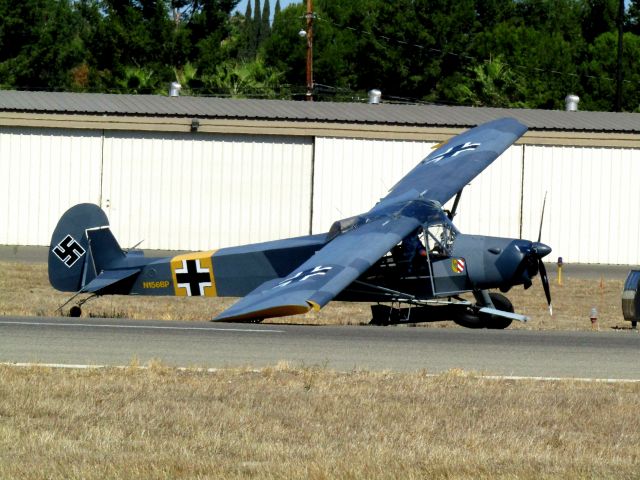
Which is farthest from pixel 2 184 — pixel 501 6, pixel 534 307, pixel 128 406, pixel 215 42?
pixel 501 6

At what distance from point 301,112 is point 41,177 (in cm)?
832

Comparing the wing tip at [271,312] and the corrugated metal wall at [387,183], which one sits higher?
the corrugated metal wall at [387,183]

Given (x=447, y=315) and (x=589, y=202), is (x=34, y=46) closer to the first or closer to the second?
(x=589, y=202)

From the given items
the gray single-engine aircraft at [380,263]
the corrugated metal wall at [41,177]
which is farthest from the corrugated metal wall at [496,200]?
the gray single-engine aircraft at [380,263]

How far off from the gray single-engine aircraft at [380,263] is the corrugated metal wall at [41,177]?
1706 cm

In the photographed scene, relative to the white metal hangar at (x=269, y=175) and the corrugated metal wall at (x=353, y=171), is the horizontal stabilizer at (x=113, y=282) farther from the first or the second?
the corrugated metal wall at (x=353, y=171)

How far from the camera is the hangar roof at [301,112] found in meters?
36.8

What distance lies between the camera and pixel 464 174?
20250mm

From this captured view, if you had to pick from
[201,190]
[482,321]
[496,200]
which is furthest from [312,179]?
[482,321]

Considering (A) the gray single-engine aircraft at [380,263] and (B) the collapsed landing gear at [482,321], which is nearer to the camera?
(A) the gray single-engine aircraft at [380,263]

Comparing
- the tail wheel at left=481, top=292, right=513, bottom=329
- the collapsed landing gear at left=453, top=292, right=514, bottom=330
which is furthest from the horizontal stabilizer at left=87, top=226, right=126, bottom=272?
the tail wheel at left=481, top=292, right=513, bottom=329

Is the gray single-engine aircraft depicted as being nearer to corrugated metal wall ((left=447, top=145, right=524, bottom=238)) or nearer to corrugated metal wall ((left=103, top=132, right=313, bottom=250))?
corrugated metal wall ((left=103, top=132, right=313, bottom=250))

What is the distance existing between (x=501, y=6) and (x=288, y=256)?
82.2 metres

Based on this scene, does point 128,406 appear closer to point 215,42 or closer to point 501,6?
point 215,42
